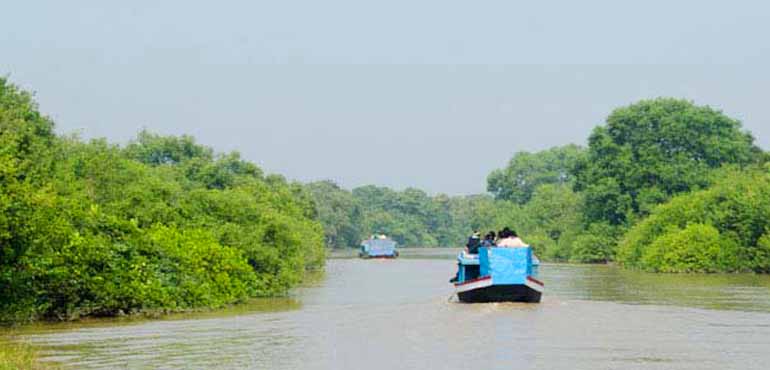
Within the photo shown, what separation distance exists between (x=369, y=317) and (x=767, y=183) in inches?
1559

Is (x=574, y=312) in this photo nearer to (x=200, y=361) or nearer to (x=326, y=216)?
(x=200, y=361)

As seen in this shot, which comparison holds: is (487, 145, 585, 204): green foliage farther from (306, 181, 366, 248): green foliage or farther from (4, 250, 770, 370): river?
(4, 250, 770, 370): river

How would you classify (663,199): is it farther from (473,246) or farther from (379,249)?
(473,246)

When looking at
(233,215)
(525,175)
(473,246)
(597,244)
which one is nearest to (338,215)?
(525,175)

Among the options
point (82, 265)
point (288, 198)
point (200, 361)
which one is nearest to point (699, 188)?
point (288, 198)

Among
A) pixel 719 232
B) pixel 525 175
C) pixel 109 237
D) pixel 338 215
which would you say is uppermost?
pixel 525 175

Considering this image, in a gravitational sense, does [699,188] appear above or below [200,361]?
above

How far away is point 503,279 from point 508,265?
0.44 metres

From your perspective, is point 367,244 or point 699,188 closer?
point 699,188

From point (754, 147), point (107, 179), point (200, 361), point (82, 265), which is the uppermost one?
point (754, 147)

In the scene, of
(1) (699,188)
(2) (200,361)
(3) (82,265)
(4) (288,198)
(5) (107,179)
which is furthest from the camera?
(1) (699,188)

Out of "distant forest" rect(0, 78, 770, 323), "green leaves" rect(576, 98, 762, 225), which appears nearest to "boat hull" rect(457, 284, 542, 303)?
"distant forest" rect(0, 78, 770, 323)

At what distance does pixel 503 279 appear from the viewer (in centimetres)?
3103

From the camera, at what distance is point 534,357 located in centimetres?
1967
